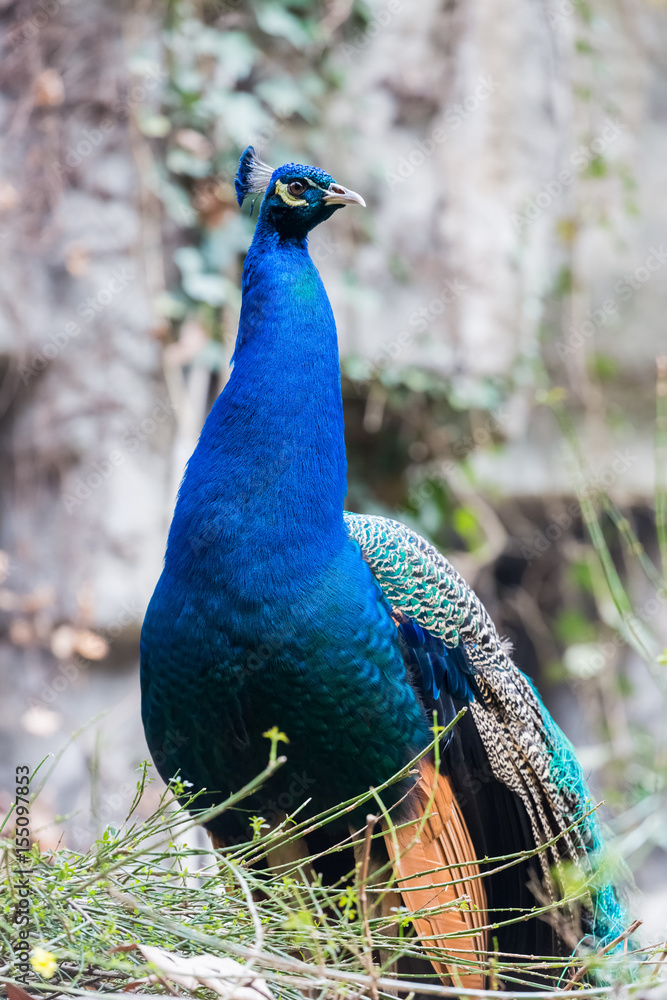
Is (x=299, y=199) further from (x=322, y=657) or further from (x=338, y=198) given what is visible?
(x=322, y=657)

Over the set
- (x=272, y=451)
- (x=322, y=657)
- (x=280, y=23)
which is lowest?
(x=322, y=657)

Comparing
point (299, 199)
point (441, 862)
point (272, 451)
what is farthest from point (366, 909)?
point (299, 199)

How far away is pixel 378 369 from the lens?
4008 millimetres

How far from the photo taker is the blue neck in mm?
1933

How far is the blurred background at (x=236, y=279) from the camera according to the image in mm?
3744

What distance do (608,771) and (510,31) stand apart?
130 inches

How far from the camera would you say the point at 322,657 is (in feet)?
6.20

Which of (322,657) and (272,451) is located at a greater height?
(272,451)

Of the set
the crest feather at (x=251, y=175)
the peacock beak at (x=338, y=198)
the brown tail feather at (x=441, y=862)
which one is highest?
the crest feather at (x=251, y=175)

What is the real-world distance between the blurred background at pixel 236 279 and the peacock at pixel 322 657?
1248 millimetres

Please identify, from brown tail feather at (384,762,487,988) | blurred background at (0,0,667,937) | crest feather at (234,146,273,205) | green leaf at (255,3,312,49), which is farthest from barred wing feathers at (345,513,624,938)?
green leaf at (255,3,312,49)

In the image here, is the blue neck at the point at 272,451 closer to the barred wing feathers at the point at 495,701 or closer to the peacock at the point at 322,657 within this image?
the peacock at the point at 322,657

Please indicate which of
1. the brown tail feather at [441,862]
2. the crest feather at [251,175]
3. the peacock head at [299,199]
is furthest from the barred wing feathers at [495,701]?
the crest feather at [251,175]

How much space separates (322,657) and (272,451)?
418 mm
